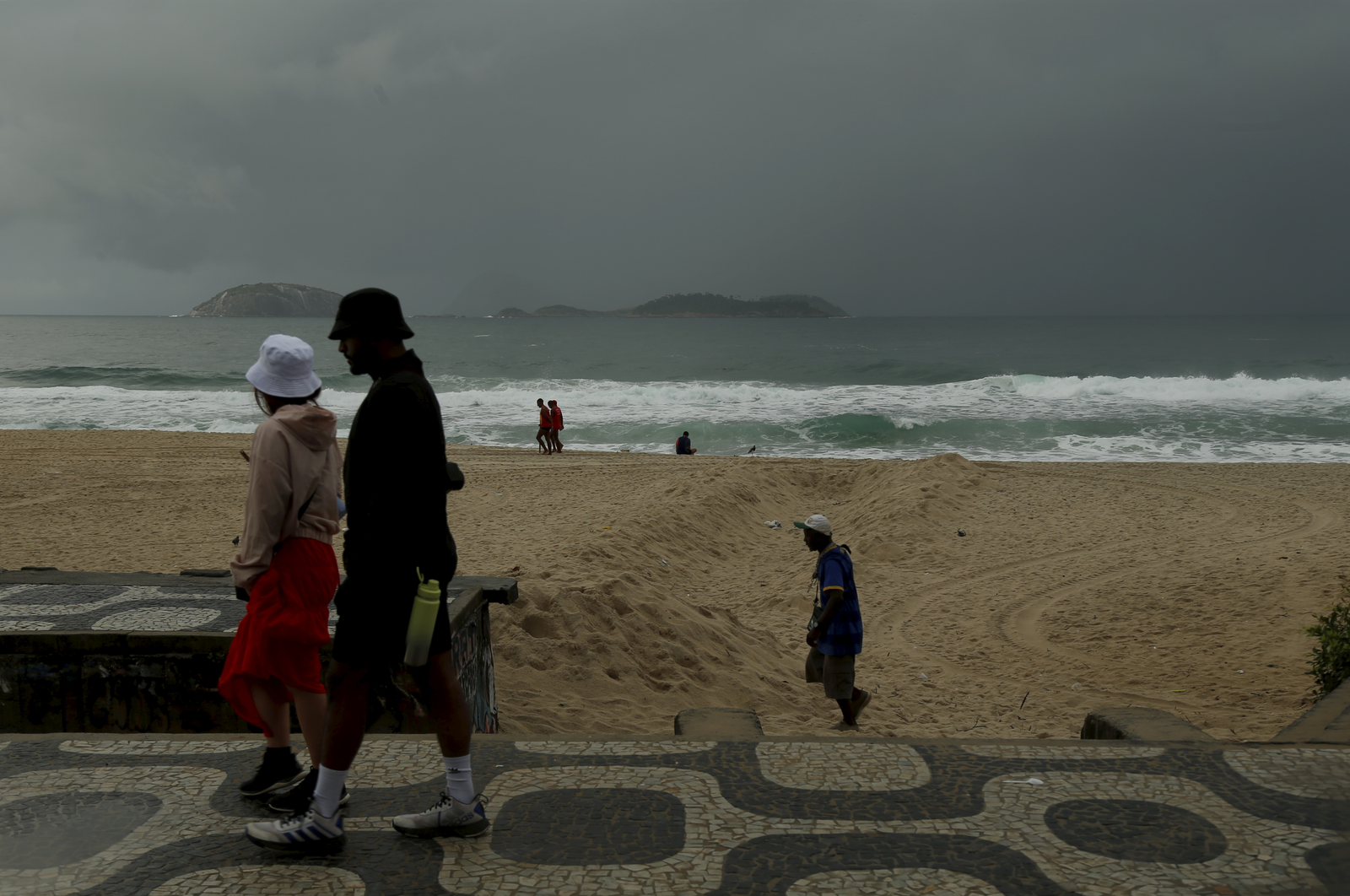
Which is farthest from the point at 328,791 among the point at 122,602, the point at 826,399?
the point at 826,399

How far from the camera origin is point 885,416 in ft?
Answer: 90.3

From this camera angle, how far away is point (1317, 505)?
41.1 feet

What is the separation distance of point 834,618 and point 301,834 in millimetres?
3381

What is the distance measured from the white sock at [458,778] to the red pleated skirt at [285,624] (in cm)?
63

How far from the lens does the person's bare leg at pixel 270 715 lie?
9.95 ft

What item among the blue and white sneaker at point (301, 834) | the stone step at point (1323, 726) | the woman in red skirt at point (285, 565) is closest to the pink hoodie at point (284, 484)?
the woman in red skirt at point (285, 565)

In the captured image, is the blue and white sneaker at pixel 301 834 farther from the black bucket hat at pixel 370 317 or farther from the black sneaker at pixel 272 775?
the black bucket hat at pixel 370 317

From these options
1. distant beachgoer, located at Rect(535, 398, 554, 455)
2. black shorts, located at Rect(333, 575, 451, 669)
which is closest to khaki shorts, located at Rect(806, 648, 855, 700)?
black shorts, located at Rect(333, 575, 451, 669)

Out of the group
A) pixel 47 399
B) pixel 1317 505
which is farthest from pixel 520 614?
pixel 47 399

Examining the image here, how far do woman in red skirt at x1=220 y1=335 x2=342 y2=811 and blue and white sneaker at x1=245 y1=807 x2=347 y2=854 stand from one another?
234 millimetres

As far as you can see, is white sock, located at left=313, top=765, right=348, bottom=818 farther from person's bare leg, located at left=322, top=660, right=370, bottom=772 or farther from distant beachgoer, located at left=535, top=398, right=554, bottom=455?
distant beachgoer, located at left=535, top=398, right=554, bottom=455

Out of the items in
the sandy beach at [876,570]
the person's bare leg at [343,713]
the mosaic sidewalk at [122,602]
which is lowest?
the sandy beach at [876,570]

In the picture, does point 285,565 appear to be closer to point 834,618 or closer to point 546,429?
point 834,618

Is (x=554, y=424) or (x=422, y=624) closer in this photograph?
(x=422, y=624)
